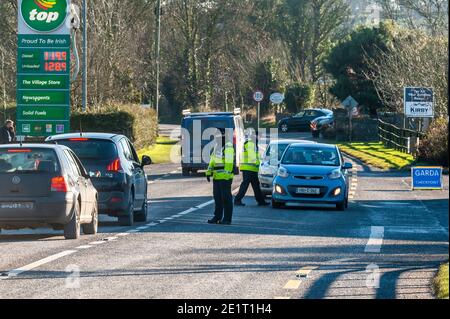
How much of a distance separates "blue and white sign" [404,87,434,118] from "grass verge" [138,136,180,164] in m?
10.7

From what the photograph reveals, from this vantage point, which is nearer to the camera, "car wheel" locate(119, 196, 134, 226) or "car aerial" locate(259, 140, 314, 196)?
"car wheel" locate(119, 196, 134, 226)

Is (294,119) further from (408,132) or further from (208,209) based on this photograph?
(208,209)

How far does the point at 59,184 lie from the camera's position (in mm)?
19625

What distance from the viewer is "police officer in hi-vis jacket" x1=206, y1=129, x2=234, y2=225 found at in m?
24.0

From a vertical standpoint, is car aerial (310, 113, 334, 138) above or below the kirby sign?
below

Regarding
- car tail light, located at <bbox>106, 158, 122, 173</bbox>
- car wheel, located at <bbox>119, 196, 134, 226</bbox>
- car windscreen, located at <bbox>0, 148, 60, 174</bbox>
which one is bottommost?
car wheel, located at <bbox>119, 196, 134, 226</bbox>

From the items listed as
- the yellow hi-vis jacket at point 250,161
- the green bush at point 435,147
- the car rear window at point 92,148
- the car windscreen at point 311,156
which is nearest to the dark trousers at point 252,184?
the yellow hi-vis jacket at point 250,161

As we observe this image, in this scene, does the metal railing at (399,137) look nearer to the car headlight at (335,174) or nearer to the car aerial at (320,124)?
the car aerial at (320,124)

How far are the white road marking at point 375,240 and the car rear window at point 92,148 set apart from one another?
15.4 feet

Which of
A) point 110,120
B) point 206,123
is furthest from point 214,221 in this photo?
point 110,120

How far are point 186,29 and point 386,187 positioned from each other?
49.0 meters

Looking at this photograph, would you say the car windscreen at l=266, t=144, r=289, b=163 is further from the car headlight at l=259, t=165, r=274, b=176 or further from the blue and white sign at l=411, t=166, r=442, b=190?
the blue and white sign at l=411, t=166, r=442, b=190

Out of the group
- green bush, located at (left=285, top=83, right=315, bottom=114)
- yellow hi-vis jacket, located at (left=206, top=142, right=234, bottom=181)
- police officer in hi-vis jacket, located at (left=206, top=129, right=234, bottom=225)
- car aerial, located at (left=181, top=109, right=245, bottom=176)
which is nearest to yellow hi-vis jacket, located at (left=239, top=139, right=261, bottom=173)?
police officer in hi-vis jacket, located at (left=206, top=129, right=234, bottom=225)

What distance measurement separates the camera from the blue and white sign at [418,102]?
49375 millimetres
